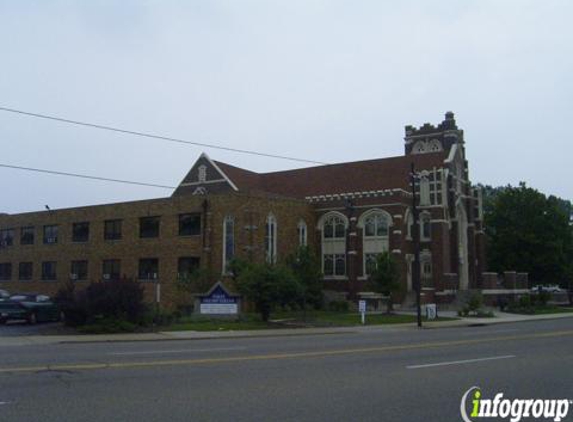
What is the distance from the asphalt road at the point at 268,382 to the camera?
819 cm

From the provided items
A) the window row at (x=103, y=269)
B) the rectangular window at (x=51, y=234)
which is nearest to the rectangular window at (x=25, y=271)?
the window row at (x=103, y=269)

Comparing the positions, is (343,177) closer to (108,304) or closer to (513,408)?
(108,304)

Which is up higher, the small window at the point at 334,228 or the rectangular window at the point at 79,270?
the small window at the point at 334,228

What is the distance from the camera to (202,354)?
15.5 metres

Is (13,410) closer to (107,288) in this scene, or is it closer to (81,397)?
(81,397)

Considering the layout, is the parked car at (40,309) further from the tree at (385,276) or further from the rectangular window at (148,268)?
the tree at (385,276)

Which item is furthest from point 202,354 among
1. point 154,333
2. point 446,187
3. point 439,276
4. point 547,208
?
point 547,208

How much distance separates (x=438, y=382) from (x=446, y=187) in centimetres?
4149

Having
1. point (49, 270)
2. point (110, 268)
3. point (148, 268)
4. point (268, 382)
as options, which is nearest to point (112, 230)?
point (110, 268)

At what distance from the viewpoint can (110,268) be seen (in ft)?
153

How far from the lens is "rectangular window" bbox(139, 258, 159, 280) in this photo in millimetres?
43938

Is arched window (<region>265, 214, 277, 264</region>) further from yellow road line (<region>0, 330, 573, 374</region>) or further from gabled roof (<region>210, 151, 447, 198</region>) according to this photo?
yellow road line (<region>0, 330, 573, 374</region>)

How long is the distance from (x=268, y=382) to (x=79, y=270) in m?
41.3

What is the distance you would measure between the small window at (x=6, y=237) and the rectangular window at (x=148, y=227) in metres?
16.3
